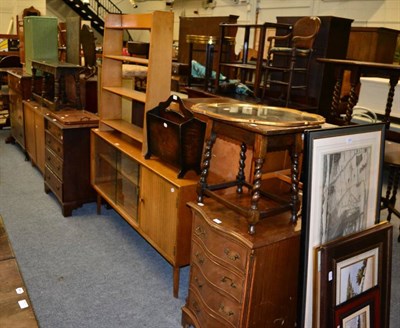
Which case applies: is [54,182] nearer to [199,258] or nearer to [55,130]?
[55,130]

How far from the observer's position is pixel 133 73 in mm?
3477

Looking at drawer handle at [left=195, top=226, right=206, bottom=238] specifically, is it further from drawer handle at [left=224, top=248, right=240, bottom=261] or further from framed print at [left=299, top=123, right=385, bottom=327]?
framed print at [left=299, top=123, right=385, bottom=327]

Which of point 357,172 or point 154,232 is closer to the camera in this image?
point 357,172

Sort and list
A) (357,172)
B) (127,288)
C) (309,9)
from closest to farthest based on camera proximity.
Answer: (357,172)
(127,288)
(309,9)

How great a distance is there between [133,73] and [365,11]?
5.43m

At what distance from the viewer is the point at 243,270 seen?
171 cm

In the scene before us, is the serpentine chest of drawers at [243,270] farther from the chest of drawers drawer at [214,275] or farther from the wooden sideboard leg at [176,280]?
the wooden sideboard leg at [176,280]

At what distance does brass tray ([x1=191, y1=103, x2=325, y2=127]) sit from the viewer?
67.2 inches

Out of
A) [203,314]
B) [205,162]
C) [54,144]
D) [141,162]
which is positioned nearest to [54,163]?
[54,144]

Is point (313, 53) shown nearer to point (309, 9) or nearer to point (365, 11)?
point (365, 11)

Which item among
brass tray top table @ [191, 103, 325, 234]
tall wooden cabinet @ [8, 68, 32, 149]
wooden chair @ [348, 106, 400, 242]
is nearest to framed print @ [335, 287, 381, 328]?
brass tray top table @ [191, 103, 325, 234]

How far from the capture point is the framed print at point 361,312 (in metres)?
1.72

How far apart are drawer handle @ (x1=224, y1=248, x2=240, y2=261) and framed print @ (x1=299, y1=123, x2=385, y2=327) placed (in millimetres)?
284

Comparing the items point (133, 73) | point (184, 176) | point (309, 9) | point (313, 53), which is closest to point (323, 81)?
point (313, 53)
